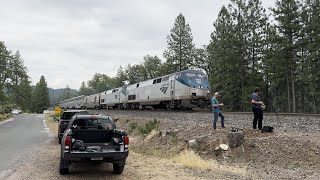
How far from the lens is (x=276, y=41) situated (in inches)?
1982

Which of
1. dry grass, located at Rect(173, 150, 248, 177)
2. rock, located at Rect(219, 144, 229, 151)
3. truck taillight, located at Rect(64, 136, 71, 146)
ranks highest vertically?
truck taillight, located at Rect(64, 136, 71, 146)

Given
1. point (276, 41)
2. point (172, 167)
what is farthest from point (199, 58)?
point (172, 167)

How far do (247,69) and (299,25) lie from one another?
10.6 meters

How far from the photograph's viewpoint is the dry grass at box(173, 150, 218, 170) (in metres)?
12.0

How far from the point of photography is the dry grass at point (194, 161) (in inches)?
473

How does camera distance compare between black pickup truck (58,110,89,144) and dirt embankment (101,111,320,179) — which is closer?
dirt embankment (101,111,320,179)

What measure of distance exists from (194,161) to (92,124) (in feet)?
11.8

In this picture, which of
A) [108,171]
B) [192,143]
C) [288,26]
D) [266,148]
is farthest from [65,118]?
[288,26]

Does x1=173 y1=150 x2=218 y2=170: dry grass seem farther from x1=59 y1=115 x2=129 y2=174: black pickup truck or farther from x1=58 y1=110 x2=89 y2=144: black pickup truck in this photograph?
x1=58 y1=110 x2=89 y2=144: black pickup truck

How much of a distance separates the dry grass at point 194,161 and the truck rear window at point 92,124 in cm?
292

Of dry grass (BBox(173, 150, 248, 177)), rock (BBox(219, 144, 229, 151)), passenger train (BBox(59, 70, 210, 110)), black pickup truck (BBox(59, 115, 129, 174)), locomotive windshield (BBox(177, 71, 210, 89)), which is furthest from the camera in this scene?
locomotive windshield (BBox(177, 71, 210, 89))

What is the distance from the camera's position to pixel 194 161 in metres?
12.6

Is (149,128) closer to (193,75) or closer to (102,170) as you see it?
(193,75)

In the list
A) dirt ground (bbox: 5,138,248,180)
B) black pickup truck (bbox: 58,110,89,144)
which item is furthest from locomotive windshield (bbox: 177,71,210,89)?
dirt ground (bbox: 5,138,248,180)
